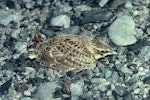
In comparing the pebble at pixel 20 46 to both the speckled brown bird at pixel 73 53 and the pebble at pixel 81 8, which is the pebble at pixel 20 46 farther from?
the pebble at pixel 81 8

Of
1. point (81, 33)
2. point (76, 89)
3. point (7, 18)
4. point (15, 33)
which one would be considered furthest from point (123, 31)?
point (7, 18)

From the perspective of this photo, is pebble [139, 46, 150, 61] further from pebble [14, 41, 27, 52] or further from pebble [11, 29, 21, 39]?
pebble [11, 29, 21, 39]

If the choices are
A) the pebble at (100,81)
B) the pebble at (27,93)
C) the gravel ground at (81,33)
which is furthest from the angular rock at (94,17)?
the pebble at (27,93)

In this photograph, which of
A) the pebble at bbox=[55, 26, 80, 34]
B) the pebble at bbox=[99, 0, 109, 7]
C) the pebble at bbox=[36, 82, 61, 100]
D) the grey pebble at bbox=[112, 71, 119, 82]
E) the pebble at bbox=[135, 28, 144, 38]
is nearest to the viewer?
the pebble at bbox=[36, 82, 61, 100]

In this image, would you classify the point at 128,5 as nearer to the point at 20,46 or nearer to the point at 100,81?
→ the point at 100,81

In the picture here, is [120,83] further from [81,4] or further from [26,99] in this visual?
[81,4]

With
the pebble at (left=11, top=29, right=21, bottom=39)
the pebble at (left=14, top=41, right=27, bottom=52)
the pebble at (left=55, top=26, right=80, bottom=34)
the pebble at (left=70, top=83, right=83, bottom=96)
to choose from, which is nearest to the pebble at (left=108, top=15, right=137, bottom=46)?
the pebble at (left=55, top=26, right=80, bottom=34)

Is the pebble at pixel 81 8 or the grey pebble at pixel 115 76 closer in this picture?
the grey pebble at pixel 115 76
